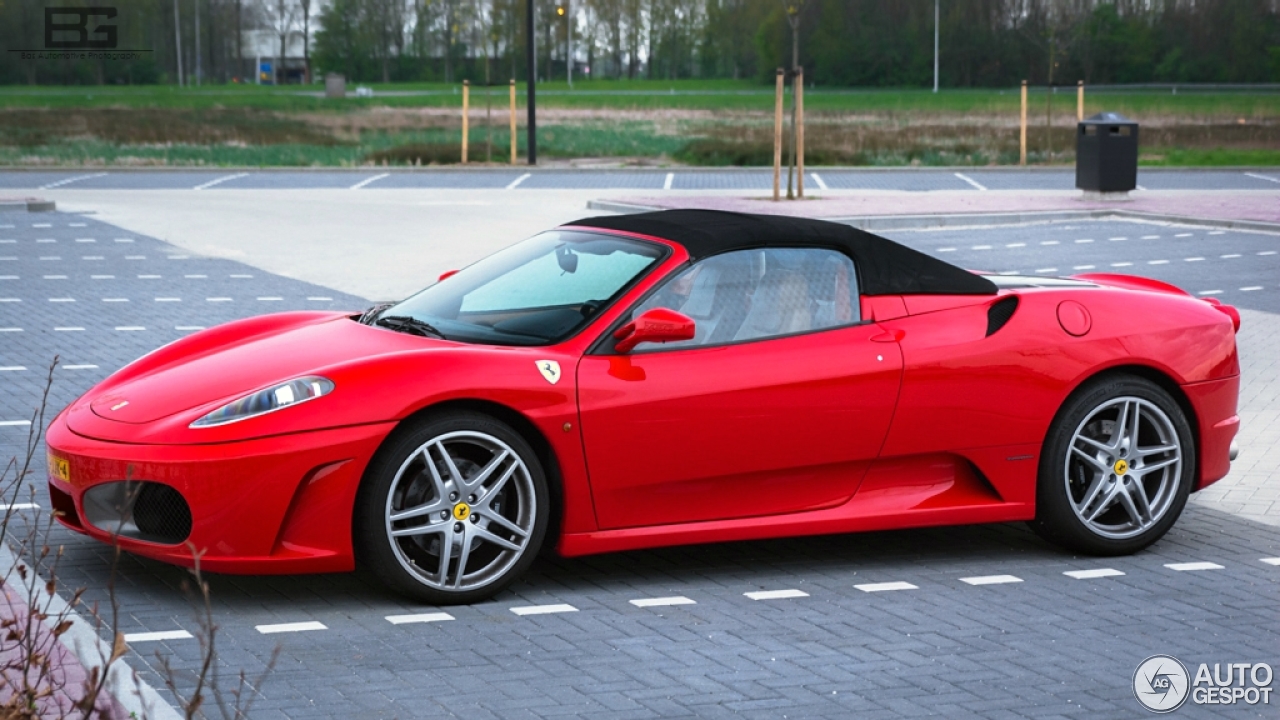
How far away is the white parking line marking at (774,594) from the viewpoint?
5.65 m

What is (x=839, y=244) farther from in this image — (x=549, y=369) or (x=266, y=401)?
(x=266, y=401)

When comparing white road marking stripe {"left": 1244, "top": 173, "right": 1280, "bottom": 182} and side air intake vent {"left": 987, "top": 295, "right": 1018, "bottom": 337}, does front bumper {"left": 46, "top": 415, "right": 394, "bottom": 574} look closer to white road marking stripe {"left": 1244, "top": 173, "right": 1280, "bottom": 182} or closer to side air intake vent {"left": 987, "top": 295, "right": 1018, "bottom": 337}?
side air intake vent {"left": 987, "top": 295, "right": 1018, "bottom": 337}

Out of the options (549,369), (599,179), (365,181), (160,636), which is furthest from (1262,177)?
(160,636)

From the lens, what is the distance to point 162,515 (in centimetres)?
529

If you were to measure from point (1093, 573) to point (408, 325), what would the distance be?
8.85 feet

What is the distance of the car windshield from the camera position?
5.82 m

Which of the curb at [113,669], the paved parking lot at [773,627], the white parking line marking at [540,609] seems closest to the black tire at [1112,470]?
the paved parking lot at [773,627]

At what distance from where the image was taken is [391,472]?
527 centimetres

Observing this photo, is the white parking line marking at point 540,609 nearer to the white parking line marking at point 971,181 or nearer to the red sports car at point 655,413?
the red sports car at point 655,413

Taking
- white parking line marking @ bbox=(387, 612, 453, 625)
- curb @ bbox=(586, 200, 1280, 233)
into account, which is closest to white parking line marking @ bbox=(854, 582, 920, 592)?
white parking line marking @ bbox=(387, 612, 453, 625)

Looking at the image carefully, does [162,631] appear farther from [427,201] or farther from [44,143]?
[44,143]

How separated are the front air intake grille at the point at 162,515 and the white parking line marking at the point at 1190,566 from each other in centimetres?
355

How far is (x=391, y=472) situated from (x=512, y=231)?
1400 centimetres

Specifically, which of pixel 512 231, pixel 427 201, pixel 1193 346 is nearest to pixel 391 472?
pixel 1193 346
